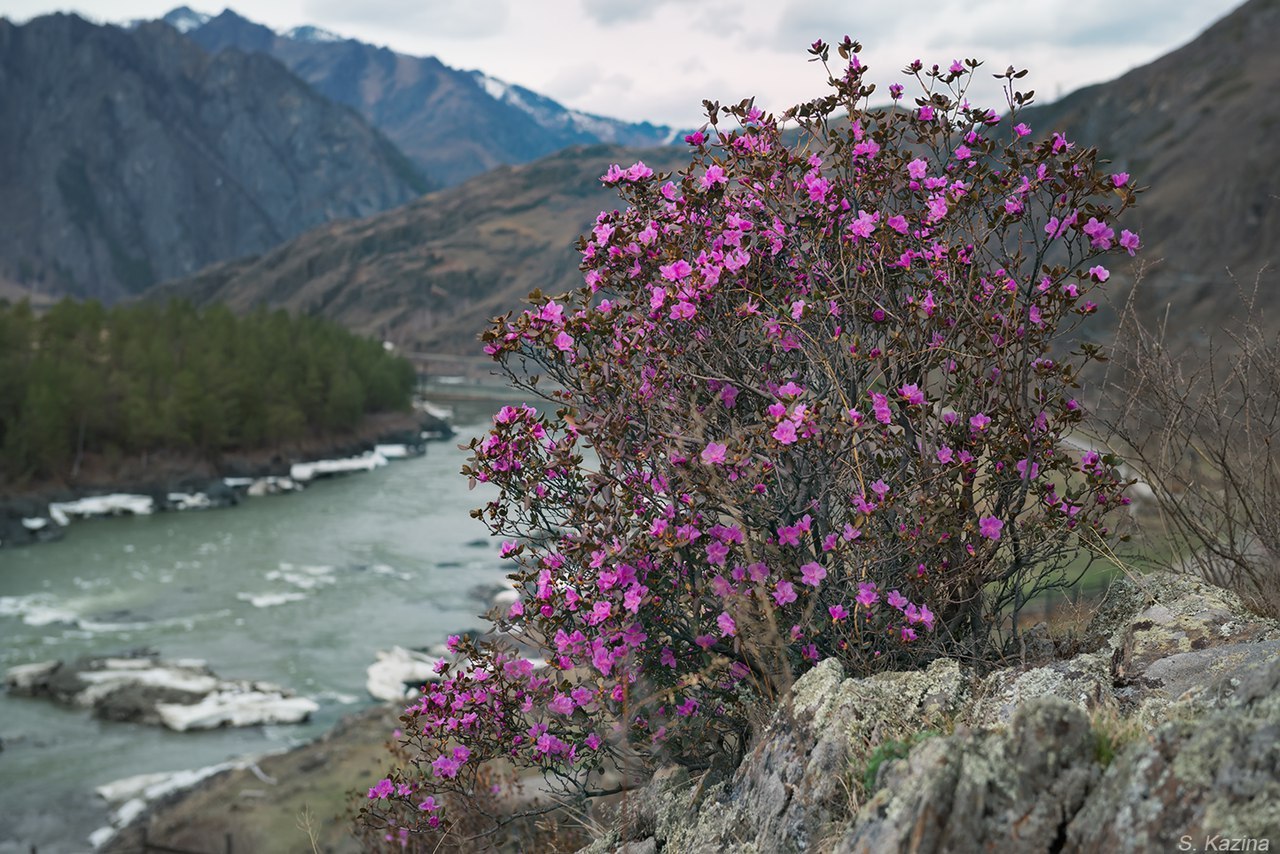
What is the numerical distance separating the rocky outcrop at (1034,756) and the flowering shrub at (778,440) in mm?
324

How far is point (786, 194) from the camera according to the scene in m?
4.60

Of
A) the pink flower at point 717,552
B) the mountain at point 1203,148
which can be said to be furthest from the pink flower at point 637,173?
the mountain at point 1203,148

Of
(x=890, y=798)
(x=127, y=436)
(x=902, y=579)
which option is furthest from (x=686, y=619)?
(x=127, y=436)

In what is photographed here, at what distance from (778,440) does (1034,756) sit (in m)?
1.49

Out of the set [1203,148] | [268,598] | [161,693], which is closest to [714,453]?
[161,693]

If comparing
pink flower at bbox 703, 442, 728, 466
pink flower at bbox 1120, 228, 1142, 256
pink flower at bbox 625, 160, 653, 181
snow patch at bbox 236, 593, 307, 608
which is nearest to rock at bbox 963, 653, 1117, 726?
pink flower at bbox 703, 442, 728, 466

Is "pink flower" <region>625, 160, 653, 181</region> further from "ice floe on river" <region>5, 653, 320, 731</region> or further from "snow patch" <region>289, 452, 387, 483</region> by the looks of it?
"snow patch" <region>289, 452, 387, 483</region>

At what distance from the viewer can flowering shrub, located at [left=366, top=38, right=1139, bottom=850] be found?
4074mm

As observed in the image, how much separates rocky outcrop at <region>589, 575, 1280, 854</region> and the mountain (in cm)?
4821

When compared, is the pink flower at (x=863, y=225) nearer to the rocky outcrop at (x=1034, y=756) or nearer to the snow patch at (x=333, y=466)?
the rocky outcrop at (x=1034, y=756)

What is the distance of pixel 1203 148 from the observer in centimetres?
9319

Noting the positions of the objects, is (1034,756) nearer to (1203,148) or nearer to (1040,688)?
(1040,688)

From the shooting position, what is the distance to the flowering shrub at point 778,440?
4074mm

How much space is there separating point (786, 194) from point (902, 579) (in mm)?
1806
